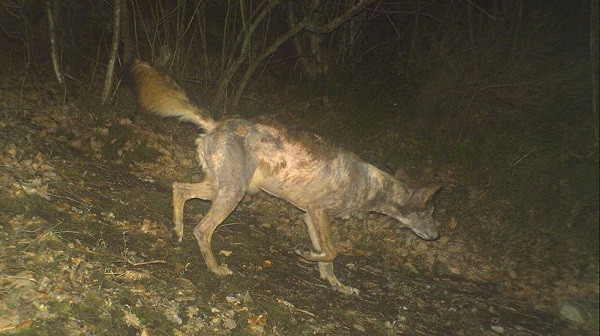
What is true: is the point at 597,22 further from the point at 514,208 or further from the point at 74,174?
the point at 74,174

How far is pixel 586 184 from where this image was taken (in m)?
4.15

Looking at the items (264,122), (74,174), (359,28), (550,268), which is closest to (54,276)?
(74,174)

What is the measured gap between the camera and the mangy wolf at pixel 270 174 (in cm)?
458

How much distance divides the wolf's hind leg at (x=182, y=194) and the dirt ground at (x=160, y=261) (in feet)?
0.69

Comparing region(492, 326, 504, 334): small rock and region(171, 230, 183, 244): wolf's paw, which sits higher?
region(492, 326, 504, 334): small rock

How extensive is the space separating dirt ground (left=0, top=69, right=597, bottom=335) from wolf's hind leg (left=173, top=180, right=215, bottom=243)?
21 centimetres

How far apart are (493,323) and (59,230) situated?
5.70 meters

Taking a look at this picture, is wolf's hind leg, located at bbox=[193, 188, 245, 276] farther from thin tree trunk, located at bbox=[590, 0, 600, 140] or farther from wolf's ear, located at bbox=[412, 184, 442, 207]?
thin tree trunk, located at bbox=[590, 0, 600, 140]

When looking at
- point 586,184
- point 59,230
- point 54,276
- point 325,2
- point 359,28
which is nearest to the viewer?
point 54,276

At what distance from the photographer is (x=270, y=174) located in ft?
16.1

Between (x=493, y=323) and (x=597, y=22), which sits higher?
(x=597, y=22)

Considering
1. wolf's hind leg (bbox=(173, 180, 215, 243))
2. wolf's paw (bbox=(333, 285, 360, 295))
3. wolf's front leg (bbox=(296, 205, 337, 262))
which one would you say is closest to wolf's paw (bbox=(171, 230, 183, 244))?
wolf's hind leg (bbox=(173, 180, 215, 243))

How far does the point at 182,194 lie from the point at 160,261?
1024mm

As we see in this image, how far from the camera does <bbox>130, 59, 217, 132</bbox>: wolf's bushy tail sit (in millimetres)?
4801
